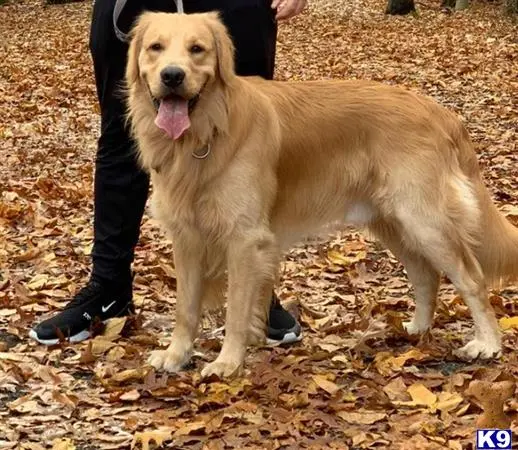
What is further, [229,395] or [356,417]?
[229,395]

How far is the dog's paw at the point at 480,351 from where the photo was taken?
155 inches

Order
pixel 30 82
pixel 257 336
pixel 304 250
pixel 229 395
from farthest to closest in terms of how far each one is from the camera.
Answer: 1. pixel 30 82
2. pixel 304 250
3. pixel 257 336
4. pixel 229 395

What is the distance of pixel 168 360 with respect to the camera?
3949mm

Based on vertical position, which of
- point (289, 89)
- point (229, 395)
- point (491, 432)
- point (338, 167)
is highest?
point (289, 89)

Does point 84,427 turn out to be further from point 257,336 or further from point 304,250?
point 304,250

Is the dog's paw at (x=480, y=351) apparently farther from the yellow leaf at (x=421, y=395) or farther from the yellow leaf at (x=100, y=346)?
the yellow leaf at (x=100, y=346)

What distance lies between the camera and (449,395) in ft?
11.3

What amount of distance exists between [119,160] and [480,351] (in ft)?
6.26

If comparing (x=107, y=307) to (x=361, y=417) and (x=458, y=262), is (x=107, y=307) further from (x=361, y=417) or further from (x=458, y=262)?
(x=458, y=262)

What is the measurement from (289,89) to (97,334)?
1.50 meters

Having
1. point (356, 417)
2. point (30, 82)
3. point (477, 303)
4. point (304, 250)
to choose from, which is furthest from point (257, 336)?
point (30, 82)

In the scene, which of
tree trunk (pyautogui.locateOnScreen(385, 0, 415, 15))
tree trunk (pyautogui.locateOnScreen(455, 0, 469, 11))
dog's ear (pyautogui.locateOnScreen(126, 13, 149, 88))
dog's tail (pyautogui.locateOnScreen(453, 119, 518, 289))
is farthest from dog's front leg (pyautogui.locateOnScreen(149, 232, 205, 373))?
tree trunk (pyautogui.locateOnScreen(455, 0, 469, 11))

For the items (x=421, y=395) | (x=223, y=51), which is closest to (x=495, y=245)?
(x=421, y=395)

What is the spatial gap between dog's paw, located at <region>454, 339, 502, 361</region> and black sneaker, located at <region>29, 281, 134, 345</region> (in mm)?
1664
